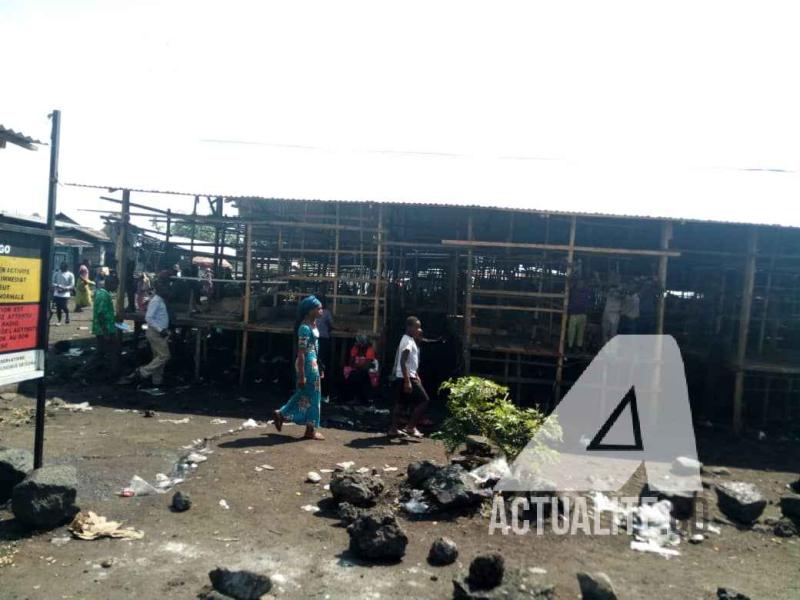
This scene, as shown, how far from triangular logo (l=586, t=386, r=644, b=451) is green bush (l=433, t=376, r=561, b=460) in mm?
2418

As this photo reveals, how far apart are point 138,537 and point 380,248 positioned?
637 centimetres

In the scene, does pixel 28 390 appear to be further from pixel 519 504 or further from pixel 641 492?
pixel 641 492

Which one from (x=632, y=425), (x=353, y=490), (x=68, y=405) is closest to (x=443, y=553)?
(x=353, y=490)

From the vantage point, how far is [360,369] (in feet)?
30.6

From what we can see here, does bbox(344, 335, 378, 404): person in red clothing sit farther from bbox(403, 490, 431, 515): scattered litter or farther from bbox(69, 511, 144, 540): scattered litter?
bbox(69, 511, 144, 540): scattered litter

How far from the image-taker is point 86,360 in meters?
11.6

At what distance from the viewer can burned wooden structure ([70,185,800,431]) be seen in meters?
9.48

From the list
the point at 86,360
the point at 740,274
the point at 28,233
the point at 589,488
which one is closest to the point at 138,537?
the point at 28,233

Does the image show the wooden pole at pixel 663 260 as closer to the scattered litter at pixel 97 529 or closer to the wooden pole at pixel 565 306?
the wooden pole at pixel 565 306

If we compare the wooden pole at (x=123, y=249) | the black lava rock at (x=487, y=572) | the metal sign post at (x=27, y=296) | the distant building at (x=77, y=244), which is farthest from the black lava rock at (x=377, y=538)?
the distant building at (x=77, y=244)

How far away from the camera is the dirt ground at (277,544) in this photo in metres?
3.88

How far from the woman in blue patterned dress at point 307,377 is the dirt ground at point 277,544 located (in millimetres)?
283

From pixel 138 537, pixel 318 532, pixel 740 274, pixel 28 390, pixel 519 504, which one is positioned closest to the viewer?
pixel 138 537

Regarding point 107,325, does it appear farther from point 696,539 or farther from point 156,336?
point 696,539
